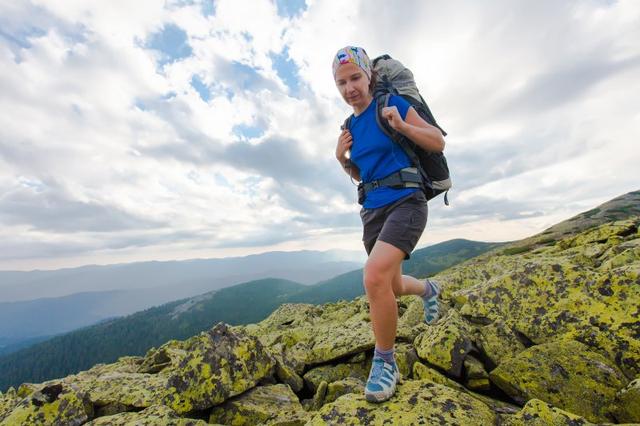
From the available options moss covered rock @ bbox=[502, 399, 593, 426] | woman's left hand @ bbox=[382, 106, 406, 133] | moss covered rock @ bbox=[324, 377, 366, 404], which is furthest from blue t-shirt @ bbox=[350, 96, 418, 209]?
moss covered rock @ bbox=[324, 377, 366, 404]

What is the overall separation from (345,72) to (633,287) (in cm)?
774

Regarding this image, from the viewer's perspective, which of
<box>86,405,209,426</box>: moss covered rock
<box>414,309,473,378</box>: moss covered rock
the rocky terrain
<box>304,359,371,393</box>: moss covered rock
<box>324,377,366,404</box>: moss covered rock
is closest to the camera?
the rocky terrain

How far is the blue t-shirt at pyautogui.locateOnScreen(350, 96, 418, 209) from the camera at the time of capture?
19.7ft

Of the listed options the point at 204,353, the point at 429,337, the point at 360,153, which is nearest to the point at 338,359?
the point at 429,337

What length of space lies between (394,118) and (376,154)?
2.92 feet

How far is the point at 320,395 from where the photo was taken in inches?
296

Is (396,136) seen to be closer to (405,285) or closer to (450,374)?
(405,285)

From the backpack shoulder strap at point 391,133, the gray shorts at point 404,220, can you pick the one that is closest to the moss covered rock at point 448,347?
the gray shorts at point 404,220

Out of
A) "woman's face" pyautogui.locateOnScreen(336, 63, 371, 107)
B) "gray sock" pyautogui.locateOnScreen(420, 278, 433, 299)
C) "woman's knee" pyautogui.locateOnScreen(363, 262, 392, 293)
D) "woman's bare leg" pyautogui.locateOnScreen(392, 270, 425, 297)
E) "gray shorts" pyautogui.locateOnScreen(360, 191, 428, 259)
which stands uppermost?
"woman's face" pyautogui.locateOnScreen(336, 63, 371, 107)

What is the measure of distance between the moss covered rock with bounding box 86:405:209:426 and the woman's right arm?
19.4 ft

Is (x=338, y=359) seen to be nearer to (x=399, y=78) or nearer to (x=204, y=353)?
(x=204, y=353)

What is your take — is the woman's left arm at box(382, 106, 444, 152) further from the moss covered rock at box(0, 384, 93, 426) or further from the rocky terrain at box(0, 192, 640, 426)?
the moss covered rock at box(0, 384, 93, 426)

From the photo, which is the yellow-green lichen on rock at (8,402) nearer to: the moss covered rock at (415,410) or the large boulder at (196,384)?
the large boulder at (196,384)

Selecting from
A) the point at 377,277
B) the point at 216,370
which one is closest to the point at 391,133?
the point at 377,277
